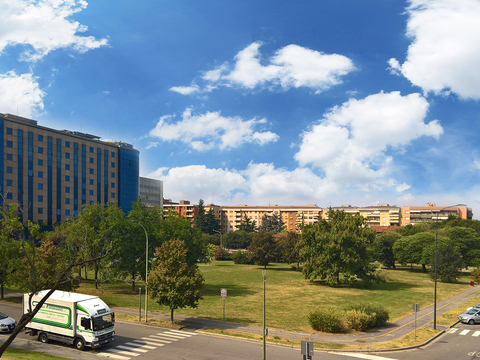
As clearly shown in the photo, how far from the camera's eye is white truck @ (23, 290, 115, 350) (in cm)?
2178

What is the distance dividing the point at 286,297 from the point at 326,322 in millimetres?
17652

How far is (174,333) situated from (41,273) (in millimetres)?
13896

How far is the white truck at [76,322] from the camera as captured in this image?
71.5 ft

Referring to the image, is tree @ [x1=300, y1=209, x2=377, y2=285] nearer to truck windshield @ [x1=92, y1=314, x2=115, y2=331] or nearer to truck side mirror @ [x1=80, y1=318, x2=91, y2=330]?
truck windshield @ [x1=92, y1=314, x2=115, y2=331]

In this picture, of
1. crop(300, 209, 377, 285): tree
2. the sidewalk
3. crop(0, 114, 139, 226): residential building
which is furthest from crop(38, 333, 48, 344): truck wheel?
crop(0, 114, 139, 226): residential building

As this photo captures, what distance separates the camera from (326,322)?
27500mm

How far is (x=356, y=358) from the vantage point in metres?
21.3

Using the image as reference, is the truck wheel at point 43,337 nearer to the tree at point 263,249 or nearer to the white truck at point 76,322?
the white truck at point 76,322

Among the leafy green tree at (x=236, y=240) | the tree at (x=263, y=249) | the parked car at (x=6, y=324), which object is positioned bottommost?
the leafy green tree at (x=236, y=240)

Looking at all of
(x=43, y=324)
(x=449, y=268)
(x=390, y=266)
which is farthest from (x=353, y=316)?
(x=390, y=266)

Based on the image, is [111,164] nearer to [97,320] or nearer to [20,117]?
[20,117]

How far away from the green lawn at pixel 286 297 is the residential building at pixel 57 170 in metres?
41.7

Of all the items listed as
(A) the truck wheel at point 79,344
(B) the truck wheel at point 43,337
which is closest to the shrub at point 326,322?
(A) the truck wheel at point 79,344

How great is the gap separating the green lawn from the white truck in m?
4.96
